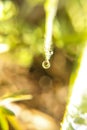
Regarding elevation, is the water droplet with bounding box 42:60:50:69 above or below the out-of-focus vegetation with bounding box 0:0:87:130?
below

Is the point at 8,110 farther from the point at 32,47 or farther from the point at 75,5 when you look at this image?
the point at 75,5

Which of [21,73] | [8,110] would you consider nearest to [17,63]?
[21,73]

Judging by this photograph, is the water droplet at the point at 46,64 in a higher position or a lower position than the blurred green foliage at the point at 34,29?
lower

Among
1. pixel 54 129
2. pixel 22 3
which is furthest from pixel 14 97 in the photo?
pixel 22 3

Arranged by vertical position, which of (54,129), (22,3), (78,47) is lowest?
(54,129)

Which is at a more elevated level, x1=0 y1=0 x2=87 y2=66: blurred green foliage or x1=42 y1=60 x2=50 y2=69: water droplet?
x1=0 y1=0 x2=87 y2=66: blurred green foliage

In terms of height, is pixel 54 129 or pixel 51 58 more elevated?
pixel 51 58

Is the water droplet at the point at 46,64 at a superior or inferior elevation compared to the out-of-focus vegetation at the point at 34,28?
inferior
